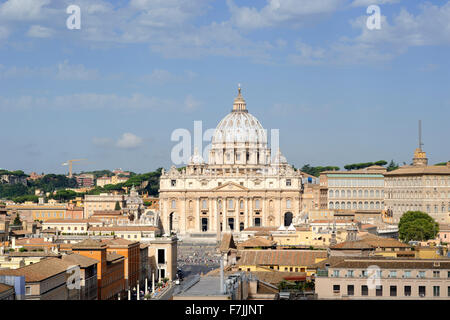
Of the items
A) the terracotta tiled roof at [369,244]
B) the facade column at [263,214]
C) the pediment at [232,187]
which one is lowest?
the terracotta tiled roof at [369,244]

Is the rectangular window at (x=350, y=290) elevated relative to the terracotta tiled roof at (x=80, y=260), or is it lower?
lower

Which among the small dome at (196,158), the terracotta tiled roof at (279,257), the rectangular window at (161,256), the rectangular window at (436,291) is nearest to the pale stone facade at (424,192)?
→ the rectangular window at (161,256)

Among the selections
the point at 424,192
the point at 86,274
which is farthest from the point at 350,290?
the point at 424,192

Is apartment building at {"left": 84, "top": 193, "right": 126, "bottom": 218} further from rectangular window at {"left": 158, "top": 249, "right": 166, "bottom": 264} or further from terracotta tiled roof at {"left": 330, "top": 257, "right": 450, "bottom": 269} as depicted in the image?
terracotta tiled roof at {"left": 330, "top": 257, "right": 450, "bottom": 269}

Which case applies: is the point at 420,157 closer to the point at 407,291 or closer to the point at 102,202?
the point at 102,202

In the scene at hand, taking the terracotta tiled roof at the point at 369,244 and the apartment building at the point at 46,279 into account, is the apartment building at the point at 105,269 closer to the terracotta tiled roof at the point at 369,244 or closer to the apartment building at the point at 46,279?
the apartment building at the point at 46,279

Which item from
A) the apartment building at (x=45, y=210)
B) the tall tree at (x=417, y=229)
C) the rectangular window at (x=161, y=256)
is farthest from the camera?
the apartment building at (x=45, y=210)
